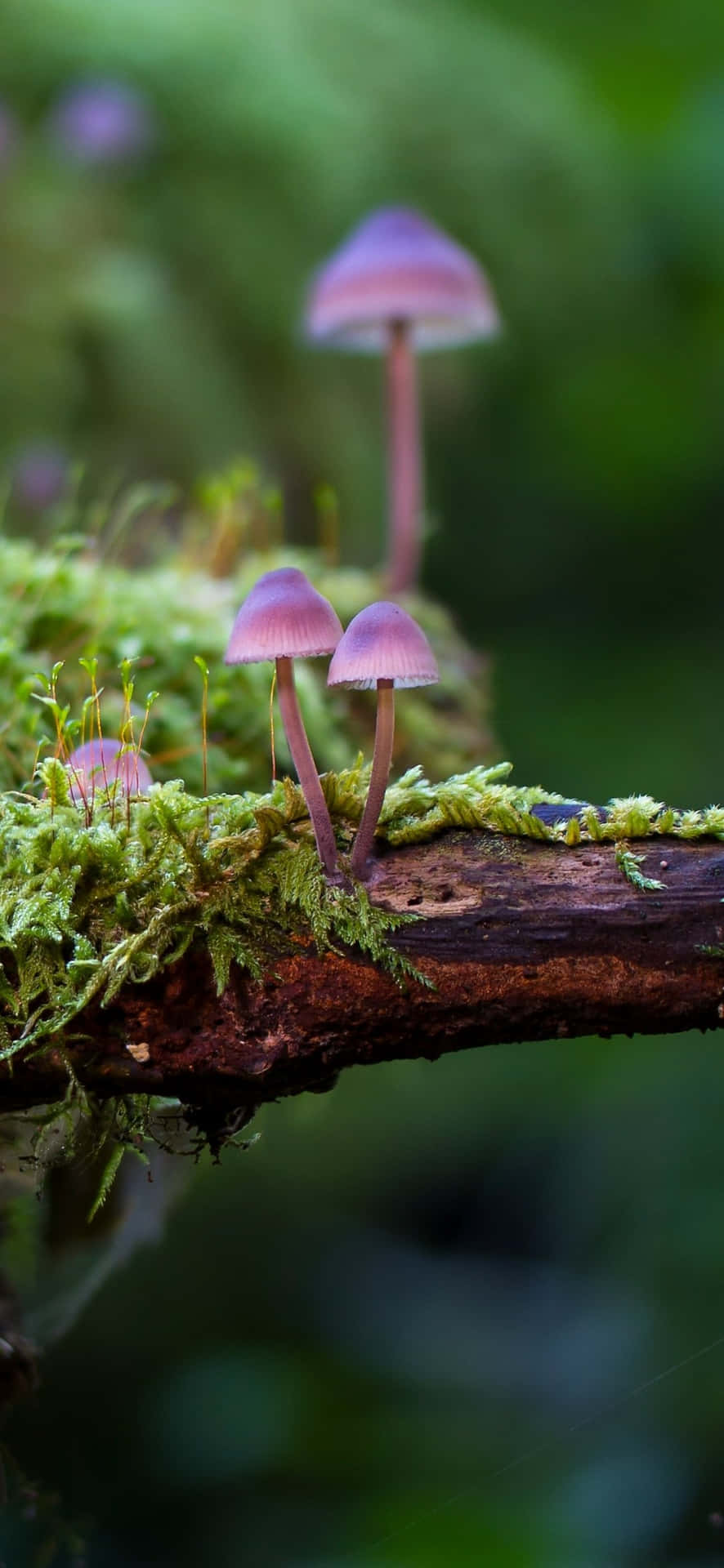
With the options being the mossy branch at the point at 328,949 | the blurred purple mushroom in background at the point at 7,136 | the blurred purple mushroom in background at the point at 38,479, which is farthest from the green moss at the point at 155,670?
the blurred purple mushroom in background at the point at 7,136

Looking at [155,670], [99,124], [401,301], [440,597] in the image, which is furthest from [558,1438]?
[440,597]

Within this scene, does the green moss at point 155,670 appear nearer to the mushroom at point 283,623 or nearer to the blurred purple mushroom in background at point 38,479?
the mushroom at point 283,623

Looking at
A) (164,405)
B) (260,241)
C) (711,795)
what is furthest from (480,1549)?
(260,241)

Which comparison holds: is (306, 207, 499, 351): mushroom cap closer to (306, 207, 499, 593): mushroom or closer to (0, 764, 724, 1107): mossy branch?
(306, 207, 499, 593): mushroom

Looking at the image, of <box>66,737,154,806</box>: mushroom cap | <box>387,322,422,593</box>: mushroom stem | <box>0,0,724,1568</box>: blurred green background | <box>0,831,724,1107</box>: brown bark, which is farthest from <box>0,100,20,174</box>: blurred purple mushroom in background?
<box>0,831,724,1107</box>: brown bark

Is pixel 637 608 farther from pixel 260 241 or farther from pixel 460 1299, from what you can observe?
pixel 460 1299
